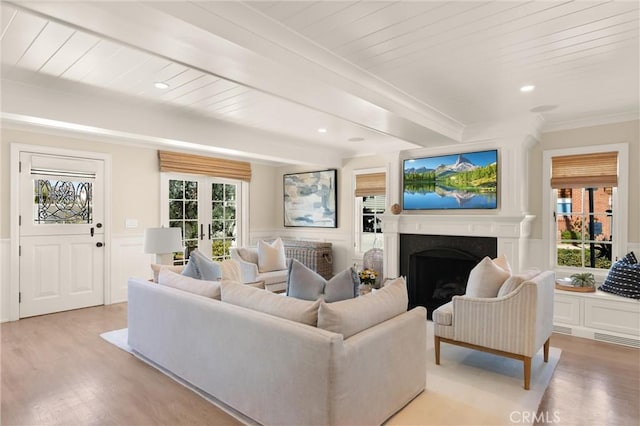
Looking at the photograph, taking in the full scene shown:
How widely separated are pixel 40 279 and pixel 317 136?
12.9 feet

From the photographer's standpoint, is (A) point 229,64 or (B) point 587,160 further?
(B) point 587,160

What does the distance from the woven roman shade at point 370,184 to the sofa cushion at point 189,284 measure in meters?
3.53

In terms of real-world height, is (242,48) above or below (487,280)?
above

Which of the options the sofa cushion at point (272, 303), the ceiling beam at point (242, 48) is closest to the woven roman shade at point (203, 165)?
the ceiling beam at point (242, 48)

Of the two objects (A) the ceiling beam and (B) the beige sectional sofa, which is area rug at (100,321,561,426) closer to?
(B) the beige sectional sofa

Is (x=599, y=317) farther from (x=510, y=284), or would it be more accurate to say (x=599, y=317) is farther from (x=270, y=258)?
(x=270, y=258)

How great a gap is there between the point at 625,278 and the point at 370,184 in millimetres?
3372

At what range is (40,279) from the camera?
4539 millimetres

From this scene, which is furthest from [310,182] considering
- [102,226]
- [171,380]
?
[171,380]

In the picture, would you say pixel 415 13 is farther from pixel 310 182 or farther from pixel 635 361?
pixel 310 182

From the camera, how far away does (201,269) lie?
3199mm

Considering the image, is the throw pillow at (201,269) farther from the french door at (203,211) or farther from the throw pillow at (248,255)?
the french door at (203,211)

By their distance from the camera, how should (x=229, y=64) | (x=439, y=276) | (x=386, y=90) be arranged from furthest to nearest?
(x=439, y=276) → (x=386, y=90) → (x=229, y=64)

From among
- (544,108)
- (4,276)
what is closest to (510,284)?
(544,108)
